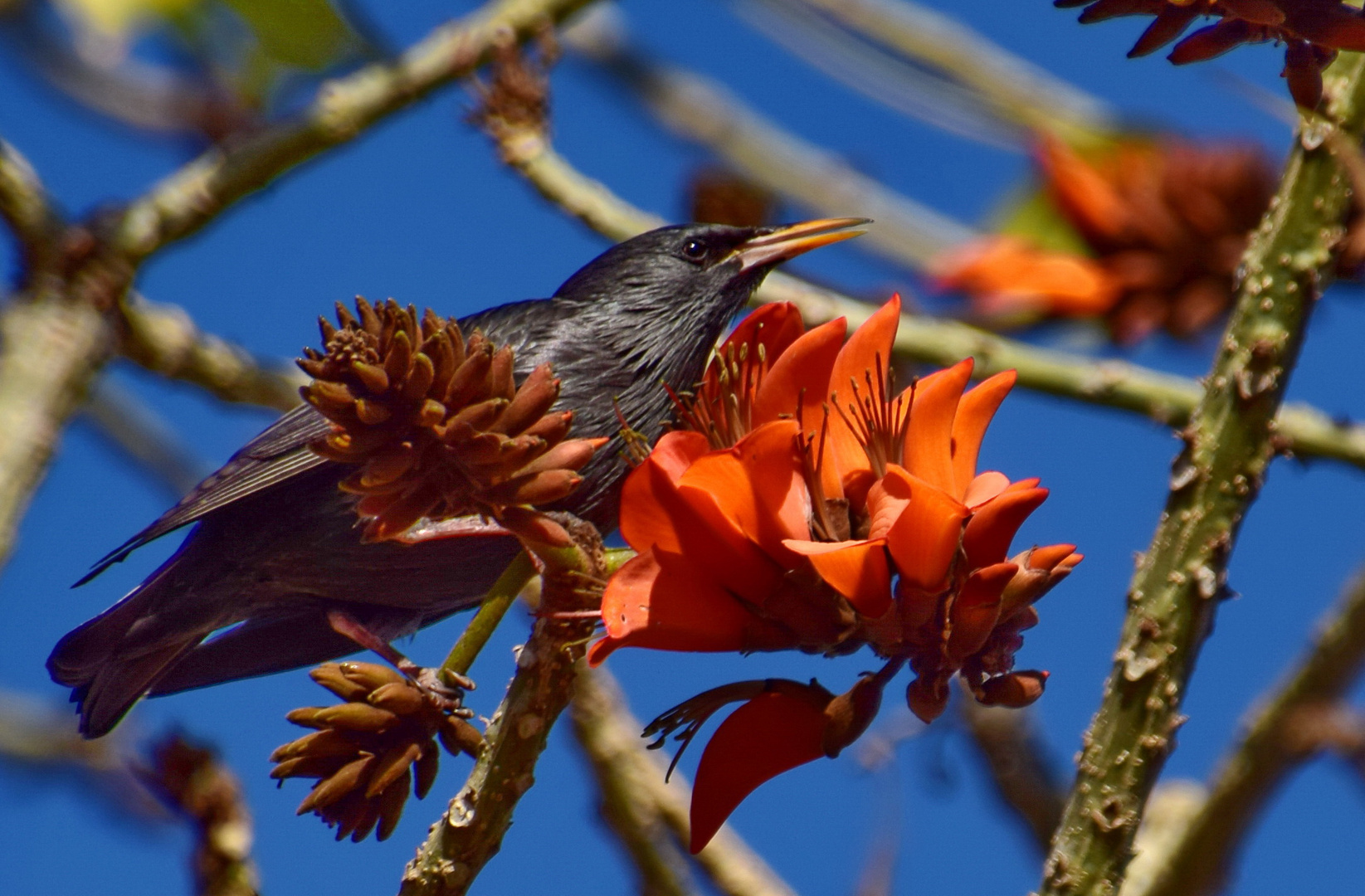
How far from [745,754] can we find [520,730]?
265 millimetres

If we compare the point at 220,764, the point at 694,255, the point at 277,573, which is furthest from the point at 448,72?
the point at 220,764

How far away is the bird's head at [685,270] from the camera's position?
353 centimetres

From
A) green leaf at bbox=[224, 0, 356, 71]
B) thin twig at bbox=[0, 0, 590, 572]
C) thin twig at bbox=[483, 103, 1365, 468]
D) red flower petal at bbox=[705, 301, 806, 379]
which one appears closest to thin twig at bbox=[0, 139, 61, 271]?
thin twig at bbox=[0, 0, 590, 572]

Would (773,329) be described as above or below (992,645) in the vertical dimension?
above

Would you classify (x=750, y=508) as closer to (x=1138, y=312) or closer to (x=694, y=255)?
(x=694, y=255)

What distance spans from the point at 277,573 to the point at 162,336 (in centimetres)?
79

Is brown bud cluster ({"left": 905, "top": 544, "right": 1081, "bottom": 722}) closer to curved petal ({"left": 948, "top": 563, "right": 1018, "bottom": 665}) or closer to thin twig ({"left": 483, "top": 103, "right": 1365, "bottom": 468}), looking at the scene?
curved petal ({"left": 948, "top": 563, "right": 1018, "bottom": 665})

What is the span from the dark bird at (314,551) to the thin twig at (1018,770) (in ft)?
3.55

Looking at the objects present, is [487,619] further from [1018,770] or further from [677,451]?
[1018,770]

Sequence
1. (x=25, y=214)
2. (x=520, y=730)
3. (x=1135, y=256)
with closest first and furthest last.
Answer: (x=520, y=730), (x=25, y=214), (x=1135, y=256)

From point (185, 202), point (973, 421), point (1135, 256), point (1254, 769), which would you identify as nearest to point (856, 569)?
point (973, 421)

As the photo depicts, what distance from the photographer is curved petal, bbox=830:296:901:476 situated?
1676mm

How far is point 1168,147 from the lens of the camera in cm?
473

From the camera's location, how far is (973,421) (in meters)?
1.64
